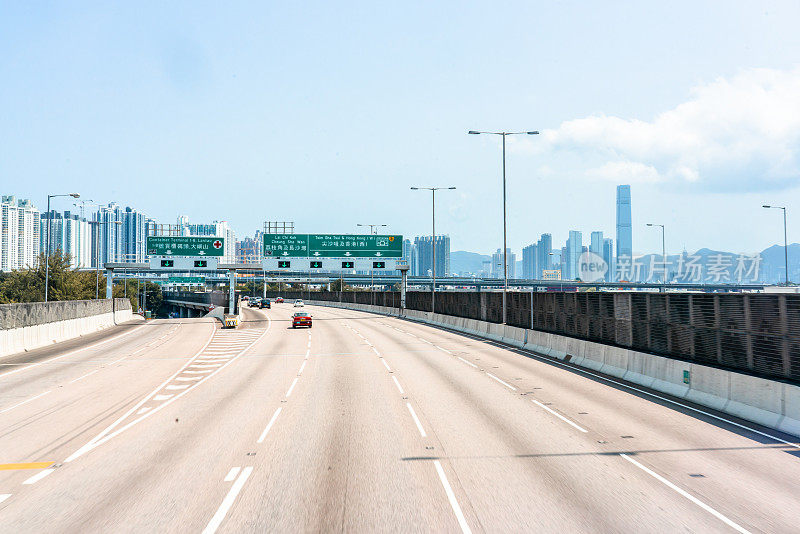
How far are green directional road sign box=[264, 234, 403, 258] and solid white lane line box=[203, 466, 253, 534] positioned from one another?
5191 cm

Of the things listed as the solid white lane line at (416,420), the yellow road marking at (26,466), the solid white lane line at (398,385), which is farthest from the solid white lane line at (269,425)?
the solid white lane line at (398,385)

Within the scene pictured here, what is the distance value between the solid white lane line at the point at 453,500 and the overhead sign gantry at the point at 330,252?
51.7 m

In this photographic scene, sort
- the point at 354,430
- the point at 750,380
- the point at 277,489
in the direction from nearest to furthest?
1. the point at 277,489
2. the point at 354,430
3. the point at 750,380

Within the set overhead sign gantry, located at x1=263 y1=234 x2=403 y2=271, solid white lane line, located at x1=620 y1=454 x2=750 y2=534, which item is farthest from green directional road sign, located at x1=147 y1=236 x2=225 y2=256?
solid white lane line, located at x1=620 y1=454 x2=750 y2=534

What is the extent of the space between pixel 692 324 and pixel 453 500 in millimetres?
13222

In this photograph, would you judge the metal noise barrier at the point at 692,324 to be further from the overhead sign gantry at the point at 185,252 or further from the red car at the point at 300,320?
the overhead sign gantry at the point at 185,252

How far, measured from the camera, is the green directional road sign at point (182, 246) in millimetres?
58353

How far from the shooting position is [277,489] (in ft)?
30.2

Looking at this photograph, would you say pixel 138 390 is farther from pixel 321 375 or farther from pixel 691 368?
pixel 691 368

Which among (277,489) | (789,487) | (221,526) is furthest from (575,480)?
(221,526)

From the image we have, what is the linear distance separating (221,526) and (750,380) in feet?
44.4

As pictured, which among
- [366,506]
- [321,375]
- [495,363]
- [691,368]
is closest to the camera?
[366,506]

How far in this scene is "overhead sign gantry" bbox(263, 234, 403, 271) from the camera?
6172 centimetres

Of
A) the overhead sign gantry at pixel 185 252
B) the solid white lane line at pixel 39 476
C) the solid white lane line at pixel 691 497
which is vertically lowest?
the solid white lane line at pixel 39 476
